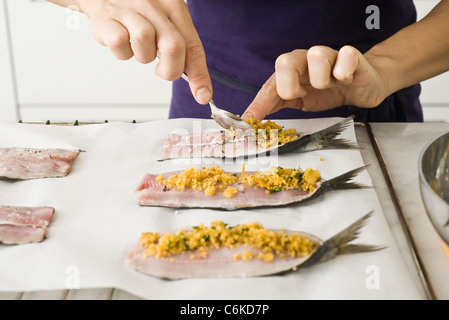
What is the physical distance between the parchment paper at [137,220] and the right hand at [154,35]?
1.11 feet

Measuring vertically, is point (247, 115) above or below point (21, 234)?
above

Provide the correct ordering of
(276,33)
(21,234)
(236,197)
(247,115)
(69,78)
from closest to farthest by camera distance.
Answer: (21,234), (236,197), (247,115), (276,33), (69,78)

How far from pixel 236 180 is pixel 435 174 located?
1.77ft

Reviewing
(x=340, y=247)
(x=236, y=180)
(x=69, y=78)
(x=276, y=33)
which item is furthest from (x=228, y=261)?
(x=69, y=78)

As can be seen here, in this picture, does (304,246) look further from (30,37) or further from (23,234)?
(30,37)

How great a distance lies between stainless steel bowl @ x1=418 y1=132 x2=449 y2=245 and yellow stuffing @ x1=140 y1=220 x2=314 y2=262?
10.9 inches

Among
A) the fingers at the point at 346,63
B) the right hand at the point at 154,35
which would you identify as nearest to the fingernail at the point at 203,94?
the right hand at the point at 154,35

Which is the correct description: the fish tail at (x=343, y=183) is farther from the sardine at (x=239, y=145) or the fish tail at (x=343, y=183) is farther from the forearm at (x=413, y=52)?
the forearm at (x=413, y=52)

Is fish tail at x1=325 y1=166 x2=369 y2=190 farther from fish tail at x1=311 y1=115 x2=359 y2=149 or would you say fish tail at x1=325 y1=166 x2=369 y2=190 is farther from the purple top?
the purple top

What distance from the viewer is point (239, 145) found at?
1562 mm

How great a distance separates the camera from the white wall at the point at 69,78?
3234mm

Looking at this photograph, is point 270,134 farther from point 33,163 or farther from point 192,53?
point 33,163

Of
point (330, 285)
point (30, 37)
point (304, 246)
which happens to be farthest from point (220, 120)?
point (30, 37)

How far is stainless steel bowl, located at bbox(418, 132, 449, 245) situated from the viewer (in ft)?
3.24
